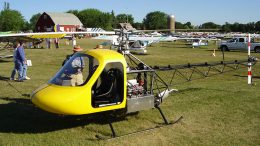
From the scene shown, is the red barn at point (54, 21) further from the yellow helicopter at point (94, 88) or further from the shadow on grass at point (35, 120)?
the yellow helicopter at point (94, 88)

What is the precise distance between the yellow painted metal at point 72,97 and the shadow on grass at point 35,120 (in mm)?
715

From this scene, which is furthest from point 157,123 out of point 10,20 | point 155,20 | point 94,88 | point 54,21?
point 155,20

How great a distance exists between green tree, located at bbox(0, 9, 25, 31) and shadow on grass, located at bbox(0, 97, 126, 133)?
105 m

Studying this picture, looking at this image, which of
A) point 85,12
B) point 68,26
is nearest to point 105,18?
→ point 85,12

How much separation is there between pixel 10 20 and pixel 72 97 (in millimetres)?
111265

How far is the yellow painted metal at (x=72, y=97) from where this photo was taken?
21.2ft

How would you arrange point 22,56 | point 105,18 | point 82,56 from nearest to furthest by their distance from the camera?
point 82,56, point 22,56, point 105,18

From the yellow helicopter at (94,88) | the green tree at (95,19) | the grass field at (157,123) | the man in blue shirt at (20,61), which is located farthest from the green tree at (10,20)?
the yellow helicopter at (94,88)

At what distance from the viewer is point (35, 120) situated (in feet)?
25.9

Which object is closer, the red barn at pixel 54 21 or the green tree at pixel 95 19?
the red barn at pixel 54 21

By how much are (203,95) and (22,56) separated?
816 centimetres

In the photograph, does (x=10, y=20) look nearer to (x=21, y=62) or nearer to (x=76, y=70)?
(x=21, y=62)

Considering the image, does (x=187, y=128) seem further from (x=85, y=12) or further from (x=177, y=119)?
(x=85, y=12)

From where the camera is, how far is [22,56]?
14.2 meters
